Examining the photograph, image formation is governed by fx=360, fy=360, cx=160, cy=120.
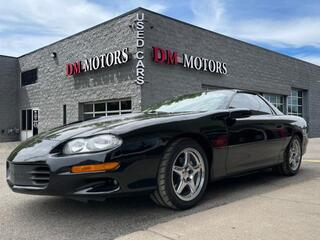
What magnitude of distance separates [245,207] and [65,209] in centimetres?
198

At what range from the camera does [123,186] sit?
11.0ft

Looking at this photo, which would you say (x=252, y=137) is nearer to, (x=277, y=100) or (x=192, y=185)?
(x=192, y=185)

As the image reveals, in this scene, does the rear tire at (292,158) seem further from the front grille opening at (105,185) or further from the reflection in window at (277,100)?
the reflection in window at (277,100)

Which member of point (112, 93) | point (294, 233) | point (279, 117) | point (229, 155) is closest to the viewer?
point (294, 233)

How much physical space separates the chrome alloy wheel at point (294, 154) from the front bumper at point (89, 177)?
3.24 meters

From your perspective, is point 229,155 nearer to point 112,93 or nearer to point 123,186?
point 123,186

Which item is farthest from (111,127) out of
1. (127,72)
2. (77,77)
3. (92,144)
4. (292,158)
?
(77,77)

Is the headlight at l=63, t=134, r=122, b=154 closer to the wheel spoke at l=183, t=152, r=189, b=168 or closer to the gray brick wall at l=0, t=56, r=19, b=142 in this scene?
the wheel spoke at l=183, t=152, r=189, b=168

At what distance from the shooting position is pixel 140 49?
574 inches

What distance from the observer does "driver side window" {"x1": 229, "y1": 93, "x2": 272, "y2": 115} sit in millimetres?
4941

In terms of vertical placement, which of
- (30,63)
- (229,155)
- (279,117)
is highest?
(30,63)

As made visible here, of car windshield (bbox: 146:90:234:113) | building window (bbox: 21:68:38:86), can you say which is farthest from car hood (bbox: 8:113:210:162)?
building window (bbox: 21:68:38:86)

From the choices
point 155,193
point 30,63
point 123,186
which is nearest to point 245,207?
point 155,193

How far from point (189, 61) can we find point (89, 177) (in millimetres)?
13815
